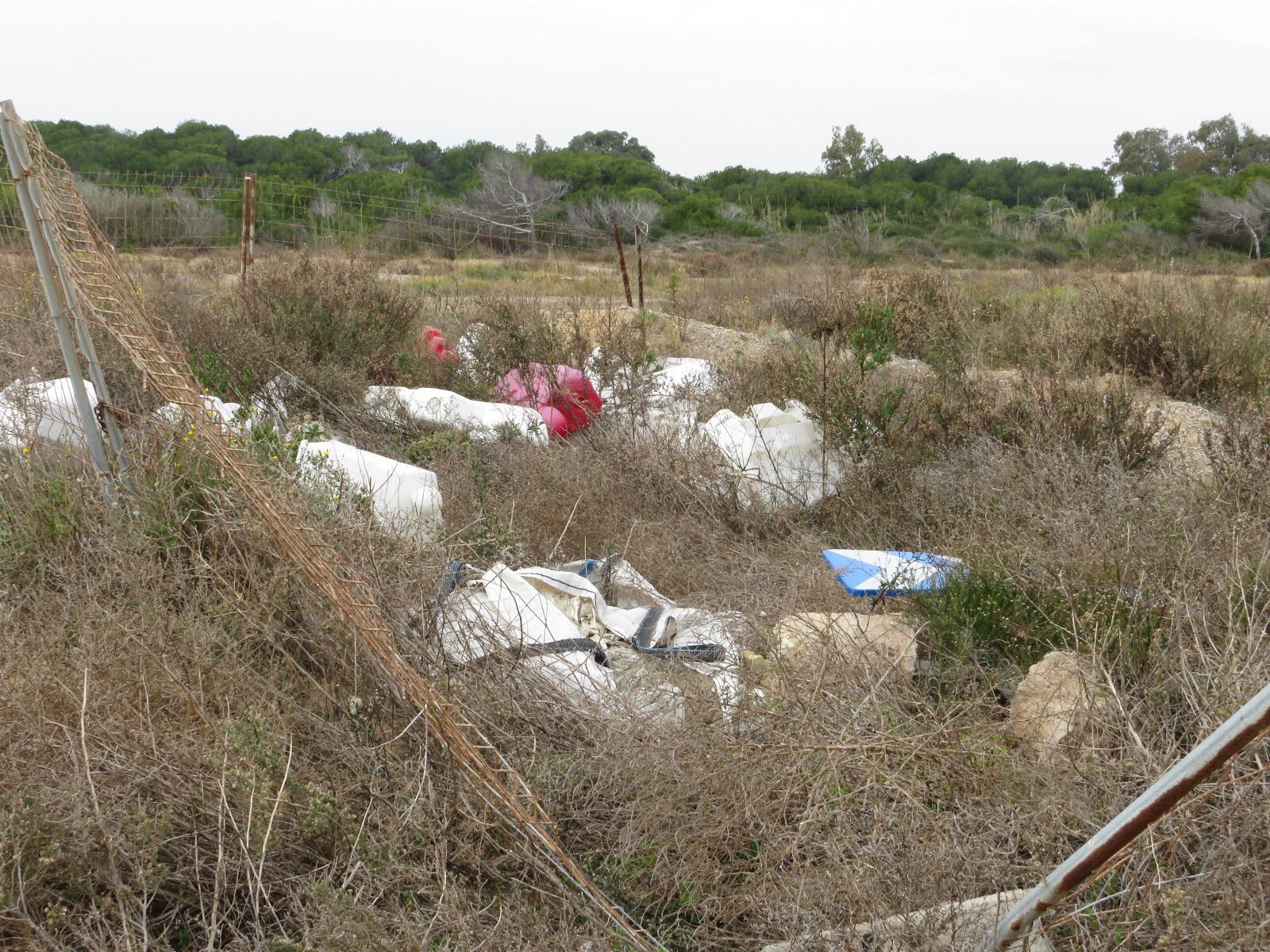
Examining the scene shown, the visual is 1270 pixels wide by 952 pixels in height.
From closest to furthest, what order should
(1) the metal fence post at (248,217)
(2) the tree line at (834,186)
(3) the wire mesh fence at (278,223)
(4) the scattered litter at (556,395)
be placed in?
(4) the scattered litter at (556,395) → (1) the metal fence post at (248,217) → (3) the wire mesh fence at (278,223) → (2) the tree line at (834,186)

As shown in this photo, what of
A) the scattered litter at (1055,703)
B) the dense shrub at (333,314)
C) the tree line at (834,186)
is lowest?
the scattered litter at (1055,703)

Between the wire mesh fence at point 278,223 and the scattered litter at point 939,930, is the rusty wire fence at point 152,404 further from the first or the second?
the wire mesh fence at point 278,223

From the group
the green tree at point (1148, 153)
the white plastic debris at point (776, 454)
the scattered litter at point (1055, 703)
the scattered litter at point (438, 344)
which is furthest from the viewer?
the green tree at point (1148, 153)

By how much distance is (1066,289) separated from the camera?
38.2ft

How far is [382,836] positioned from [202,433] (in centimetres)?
137

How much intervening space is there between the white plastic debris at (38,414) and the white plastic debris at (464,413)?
5.90 feet

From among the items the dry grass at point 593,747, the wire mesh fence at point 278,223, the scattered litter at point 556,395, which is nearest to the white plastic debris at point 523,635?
the dry grass at point 593,747

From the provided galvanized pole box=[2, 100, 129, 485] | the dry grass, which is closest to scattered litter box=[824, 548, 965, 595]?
the dry grass

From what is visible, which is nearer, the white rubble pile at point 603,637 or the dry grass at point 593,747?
the dry grass at point 593,747

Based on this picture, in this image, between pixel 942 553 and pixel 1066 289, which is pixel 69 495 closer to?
pixel 942 553

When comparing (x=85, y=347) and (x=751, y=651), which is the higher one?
(x=85, y=347)

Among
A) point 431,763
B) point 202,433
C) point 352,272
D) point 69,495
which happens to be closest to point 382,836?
point 431,763

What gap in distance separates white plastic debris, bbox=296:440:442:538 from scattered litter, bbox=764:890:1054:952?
243 centimetres

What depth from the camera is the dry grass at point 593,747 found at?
211cm
